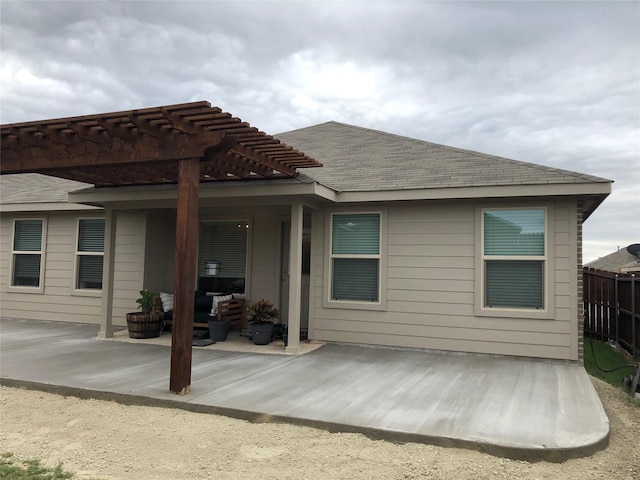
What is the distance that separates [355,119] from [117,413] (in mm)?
22886

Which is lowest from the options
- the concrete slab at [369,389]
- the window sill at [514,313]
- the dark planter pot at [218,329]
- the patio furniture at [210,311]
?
the concrete slab at [369,389]

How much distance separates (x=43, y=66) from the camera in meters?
9.88

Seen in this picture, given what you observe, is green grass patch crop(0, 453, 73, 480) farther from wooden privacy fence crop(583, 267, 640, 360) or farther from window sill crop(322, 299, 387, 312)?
wooden privacy fence crop(583, 267, 640, 360)

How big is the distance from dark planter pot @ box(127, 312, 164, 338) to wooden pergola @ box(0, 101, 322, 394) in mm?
2893

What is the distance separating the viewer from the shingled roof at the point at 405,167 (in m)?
6.00

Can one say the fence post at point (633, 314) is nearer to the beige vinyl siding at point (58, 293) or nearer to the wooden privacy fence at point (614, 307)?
the wooden privacy fence at point (614, 307)

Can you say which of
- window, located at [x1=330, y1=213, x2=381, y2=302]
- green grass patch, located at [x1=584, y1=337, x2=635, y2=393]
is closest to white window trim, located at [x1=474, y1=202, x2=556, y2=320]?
green grass patch, located at [x1=584, y1=337, x2=635, y2=393]

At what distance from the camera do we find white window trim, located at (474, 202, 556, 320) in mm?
5855

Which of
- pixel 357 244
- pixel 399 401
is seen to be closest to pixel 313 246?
pixel 357 244

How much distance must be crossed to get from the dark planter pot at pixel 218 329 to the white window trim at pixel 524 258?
148 inches

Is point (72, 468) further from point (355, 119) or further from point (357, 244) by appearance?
point (355, 119)

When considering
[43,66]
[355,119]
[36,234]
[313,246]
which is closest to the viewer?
[313,246]

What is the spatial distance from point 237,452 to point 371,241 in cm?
424

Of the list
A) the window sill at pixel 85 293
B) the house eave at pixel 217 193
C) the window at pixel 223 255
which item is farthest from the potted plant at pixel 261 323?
the window sill at pixel 85 293
